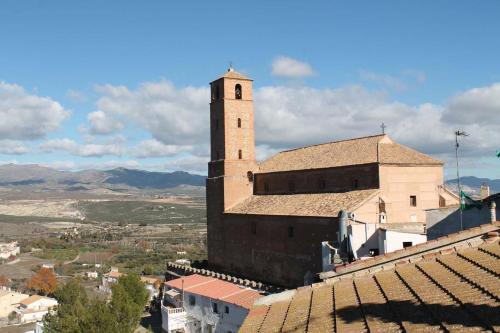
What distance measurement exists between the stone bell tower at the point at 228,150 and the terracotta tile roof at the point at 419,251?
27.5 meters

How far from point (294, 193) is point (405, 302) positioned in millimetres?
26621

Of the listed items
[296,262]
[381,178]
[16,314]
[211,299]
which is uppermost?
[381,178]

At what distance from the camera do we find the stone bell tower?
37.9 m

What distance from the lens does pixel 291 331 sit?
24.8 feet

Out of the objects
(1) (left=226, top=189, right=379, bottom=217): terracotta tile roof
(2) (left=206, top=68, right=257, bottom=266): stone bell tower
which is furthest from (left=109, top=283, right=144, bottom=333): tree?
(2) (left=206, top=68, right=257, bottom=266): stone bell tower

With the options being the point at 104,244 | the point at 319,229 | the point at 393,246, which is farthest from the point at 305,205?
the point at 104,244

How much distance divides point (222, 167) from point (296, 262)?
11528 mm

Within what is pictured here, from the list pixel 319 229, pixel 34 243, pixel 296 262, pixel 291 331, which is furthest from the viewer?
pixel 34 243

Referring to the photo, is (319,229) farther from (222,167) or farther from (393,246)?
(222,167)

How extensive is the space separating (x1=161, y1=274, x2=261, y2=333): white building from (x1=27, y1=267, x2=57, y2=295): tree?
131 feet

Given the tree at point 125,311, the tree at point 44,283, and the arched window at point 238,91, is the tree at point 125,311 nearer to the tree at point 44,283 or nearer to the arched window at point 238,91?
the arched window at point 238,91

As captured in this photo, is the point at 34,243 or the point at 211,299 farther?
the point at 34,243

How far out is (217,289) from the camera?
1222 inches

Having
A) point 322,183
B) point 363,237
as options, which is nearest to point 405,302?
point 363,237
